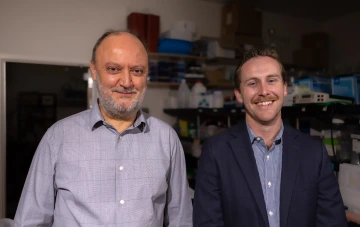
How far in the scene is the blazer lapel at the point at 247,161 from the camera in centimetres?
115

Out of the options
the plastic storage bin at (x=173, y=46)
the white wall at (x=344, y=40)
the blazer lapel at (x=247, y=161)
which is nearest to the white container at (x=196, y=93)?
the plastic storage bin at (x=173, y=46)

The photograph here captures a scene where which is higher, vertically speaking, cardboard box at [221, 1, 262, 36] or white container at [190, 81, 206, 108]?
cardboard box at [221, 1, 262, 36]

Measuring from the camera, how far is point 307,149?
1.25 meters

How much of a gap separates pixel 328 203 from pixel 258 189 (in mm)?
308

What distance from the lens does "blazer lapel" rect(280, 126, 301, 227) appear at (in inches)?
45.4

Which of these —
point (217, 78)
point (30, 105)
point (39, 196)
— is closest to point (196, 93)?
point (217, 78)

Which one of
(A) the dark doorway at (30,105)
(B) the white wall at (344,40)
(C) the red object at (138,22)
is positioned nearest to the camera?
(A) the dark doorway at (30,105)

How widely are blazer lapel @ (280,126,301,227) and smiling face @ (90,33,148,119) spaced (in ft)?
2.16

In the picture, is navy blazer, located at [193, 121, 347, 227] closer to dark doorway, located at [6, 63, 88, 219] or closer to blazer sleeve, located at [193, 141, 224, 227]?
blazer sleeve, located at [193, 141, 224, 227]

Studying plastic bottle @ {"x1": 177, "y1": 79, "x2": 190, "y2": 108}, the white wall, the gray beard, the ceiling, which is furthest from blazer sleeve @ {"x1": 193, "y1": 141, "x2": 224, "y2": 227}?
the white wall

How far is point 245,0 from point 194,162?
2238 millimetres

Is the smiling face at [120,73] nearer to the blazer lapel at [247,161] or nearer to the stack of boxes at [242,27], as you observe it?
the blazer lapel at [247,161]

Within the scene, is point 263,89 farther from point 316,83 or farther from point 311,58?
point 311,58

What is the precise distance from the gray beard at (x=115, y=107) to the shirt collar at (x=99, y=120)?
0.12ft
